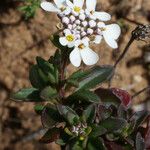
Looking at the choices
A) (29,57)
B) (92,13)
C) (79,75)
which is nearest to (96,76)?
(79,75)

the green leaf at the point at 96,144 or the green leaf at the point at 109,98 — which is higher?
the green leaf at the point at 109,98

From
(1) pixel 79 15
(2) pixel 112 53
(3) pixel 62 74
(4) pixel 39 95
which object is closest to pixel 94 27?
(1) pixel 79 15

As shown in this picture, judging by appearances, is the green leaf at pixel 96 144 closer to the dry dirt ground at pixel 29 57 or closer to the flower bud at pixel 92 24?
the flower bud at pixel 92 24

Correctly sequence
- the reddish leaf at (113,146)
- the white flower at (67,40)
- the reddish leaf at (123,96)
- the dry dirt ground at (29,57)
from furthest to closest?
the dry dirt ground at (29,57) < the reddish leaf at (123,96) < the reddish leaf at (113,146) < the white flower at (67,40)

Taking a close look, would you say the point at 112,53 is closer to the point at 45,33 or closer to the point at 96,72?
the point at 45,33

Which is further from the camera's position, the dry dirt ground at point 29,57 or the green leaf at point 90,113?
the dry dirt ground at point 29,57

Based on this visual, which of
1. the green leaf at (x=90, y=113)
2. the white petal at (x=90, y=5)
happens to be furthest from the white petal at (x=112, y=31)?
the green leaf at (x=90, y=113)

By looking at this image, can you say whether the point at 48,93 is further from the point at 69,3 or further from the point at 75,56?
the point at 69,3

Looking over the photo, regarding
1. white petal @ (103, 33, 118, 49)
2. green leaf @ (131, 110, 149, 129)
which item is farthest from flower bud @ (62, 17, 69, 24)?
green leaf @ (131, 110, 149, 129)
